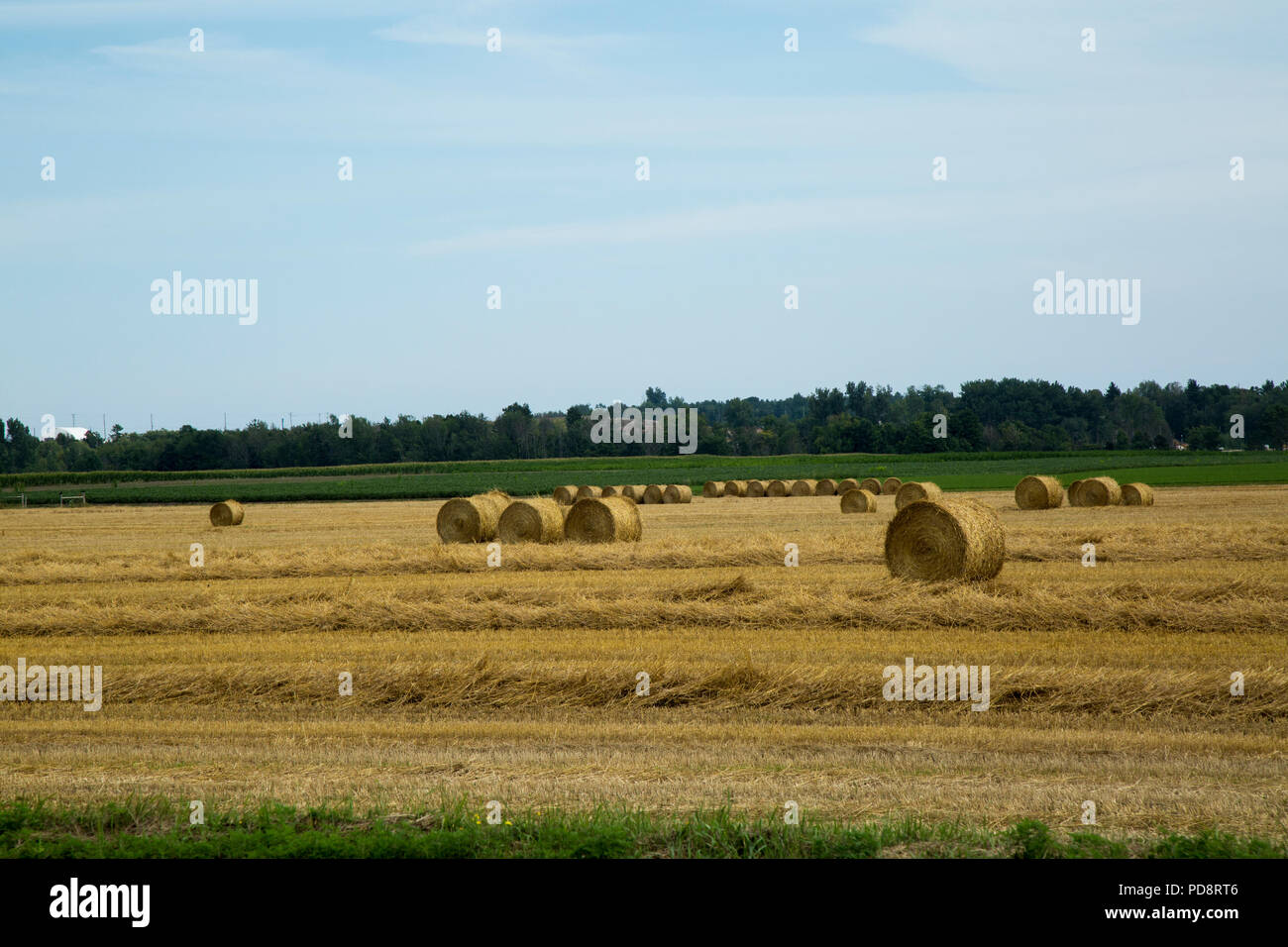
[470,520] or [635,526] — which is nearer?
[635,526]

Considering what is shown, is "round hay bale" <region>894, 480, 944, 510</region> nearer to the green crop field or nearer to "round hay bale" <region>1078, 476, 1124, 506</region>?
"round hay bale" <region>1078, 476, 1124, 506</region>

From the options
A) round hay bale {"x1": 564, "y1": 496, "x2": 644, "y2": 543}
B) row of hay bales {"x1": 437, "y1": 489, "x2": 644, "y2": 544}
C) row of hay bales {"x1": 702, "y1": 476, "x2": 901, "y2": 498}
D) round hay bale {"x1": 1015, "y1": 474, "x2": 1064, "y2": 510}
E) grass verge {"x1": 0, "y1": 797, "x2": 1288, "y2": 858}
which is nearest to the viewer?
grass verge {"x1": 0, "y1": 797, "x2": 1288, "y2": 858}

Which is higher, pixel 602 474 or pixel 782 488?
pixel 602 474

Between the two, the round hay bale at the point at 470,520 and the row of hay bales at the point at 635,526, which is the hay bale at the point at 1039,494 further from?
the round hay bale at the point at 470,520

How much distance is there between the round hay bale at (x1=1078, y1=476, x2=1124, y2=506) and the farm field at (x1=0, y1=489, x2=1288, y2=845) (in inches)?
568

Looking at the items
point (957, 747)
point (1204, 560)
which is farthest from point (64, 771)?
point (1204, 560)

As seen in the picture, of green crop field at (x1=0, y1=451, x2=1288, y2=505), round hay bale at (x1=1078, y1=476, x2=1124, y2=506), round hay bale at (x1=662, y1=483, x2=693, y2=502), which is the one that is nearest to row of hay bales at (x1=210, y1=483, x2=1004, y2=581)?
round hay bale at (x1=1078, y1=476, x2=1124, y2=506)

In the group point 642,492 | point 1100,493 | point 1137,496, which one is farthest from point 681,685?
point 642,492

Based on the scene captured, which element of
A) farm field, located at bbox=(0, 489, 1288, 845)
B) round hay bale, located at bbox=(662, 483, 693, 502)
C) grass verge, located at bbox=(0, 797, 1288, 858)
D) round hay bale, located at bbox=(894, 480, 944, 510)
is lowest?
farm field, located at bbox=(0, 489, 1288, 845)

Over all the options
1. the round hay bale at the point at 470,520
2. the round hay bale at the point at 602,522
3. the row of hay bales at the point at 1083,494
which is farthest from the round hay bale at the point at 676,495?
the round hay bale at the point at 602,522

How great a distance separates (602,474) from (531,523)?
186ft

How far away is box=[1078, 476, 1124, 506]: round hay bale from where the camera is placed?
1405 inches

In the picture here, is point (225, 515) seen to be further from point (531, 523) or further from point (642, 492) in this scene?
point (531, 523)

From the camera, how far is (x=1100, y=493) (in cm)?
3569
